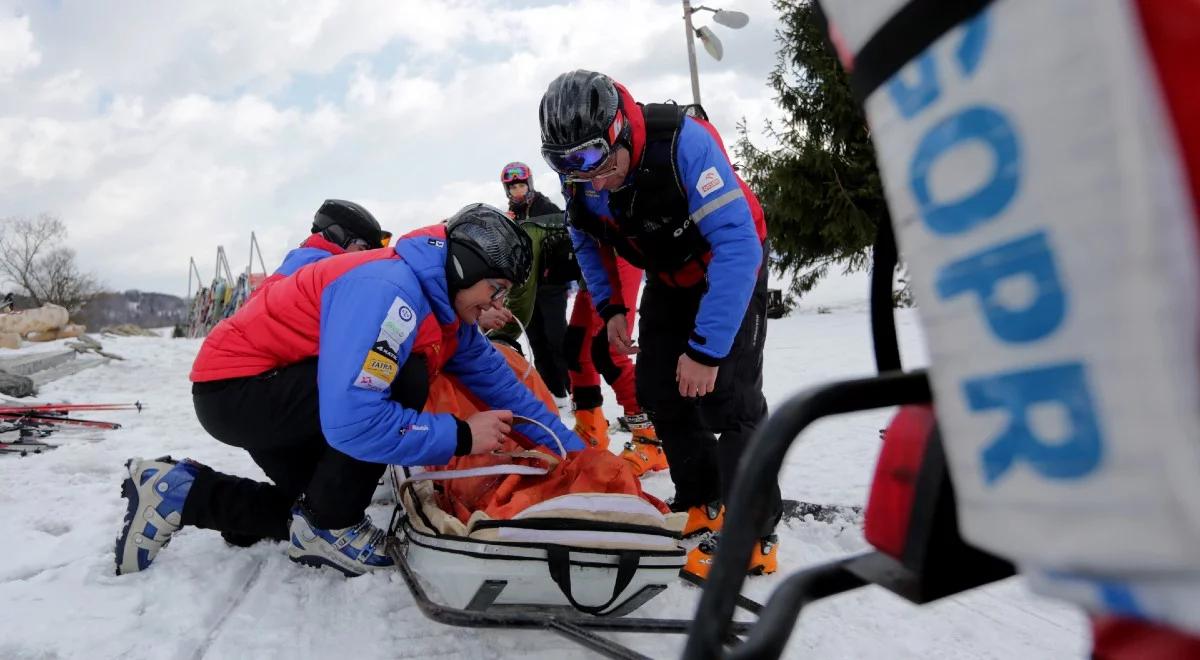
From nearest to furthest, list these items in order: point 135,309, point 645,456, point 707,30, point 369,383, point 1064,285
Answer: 1. point 1064,285
2. point 369,383
3. point 645,456
4. point 707,30
5. point 135,309

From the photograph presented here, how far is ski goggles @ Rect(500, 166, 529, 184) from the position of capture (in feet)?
18.3

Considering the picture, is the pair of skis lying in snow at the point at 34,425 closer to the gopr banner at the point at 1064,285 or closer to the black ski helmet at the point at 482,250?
the black ski helmet at the point at 482,250

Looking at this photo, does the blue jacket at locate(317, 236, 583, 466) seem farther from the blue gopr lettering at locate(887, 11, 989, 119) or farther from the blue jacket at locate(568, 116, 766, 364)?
the blue gopr lettering at locate(887, 11, 989, 119)

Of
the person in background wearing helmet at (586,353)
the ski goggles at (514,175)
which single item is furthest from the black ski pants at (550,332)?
the ski goggles at (514,175)

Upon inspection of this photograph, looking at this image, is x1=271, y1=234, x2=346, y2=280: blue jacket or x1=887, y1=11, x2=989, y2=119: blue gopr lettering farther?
x1=271, y1=234, x2=346, y2=280: blue jacket

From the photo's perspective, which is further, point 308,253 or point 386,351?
point 308,253

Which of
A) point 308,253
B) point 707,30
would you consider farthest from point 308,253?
point 707,30

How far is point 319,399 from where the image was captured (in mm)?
2307

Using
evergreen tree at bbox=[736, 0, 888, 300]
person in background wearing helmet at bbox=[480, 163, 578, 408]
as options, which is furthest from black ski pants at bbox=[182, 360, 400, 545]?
evergreen tree at bbox=[736, 0, 888, 300]

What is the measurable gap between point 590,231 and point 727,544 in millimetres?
2409

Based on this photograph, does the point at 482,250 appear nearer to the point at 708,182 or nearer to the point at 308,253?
the point at 708,182

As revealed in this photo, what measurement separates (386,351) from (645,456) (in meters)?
1.95

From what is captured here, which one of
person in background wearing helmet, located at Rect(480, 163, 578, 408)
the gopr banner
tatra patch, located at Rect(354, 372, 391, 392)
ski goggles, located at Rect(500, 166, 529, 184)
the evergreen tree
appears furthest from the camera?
the evergreen tree

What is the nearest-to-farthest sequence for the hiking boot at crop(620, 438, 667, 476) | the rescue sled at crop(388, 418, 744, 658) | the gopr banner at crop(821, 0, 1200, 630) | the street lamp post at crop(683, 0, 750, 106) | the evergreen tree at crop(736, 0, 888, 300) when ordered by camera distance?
the gopr banner at crop(821, 0, 1200, 630), the rescue sled at crop(388, 418, 744, 658), the hiking boot at crop(620, 438, 667, 476), the street lamp post at crop(683, 0, 750, 106), the evergreen tree at crop(736, 0, 888, 300)
